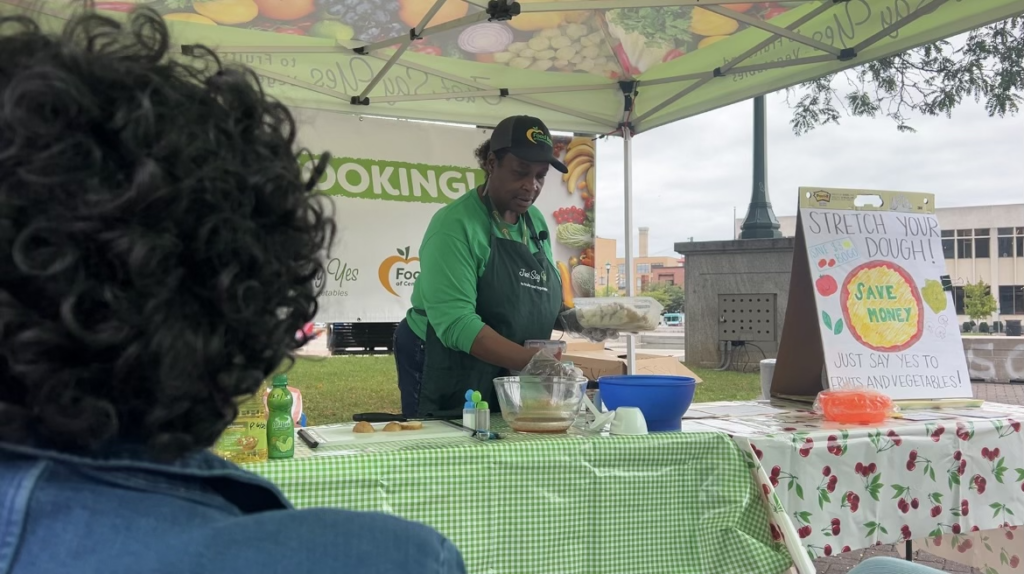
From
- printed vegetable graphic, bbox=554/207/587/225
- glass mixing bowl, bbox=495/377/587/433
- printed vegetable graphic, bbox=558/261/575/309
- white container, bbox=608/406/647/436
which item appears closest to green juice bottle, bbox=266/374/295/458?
glass mixing bowl, bbox=495/377/587/433

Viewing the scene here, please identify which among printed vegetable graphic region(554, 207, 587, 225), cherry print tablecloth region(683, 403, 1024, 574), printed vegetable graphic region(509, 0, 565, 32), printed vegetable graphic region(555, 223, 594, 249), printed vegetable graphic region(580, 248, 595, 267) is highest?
printed vegetable graphic region(509, 0, 565, 32)

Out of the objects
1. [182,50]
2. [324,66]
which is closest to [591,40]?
[324,66]

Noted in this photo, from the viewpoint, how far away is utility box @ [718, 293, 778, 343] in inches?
375

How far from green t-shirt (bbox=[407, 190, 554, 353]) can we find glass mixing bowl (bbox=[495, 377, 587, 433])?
16.7 inches

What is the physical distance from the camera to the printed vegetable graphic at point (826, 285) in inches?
95.6

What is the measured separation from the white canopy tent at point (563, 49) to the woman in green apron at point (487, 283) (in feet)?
3.04

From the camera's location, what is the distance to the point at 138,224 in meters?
0.51

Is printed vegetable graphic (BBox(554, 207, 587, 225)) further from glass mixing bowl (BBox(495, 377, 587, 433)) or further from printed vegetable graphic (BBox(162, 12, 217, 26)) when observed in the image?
glass mixing bowl (BBox(495, 377, 587, 433))

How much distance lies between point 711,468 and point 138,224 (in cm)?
158

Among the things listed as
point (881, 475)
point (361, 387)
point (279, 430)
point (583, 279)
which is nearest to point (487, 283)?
point (279, 430)

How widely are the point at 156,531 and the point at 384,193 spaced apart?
14.3ft

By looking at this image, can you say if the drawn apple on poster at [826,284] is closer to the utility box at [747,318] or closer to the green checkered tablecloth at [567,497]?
Result: the green checkered tablecloth at [567,497]

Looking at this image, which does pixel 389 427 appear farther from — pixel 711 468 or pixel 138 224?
pixel 138 224

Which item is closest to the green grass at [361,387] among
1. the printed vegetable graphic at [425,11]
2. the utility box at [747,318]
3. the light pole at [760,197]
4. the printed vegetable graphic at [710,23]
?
the utility box at [747,318]
